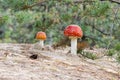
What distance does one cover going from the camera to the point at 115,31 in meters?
8.98

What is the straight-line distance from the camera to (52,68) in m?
5.23

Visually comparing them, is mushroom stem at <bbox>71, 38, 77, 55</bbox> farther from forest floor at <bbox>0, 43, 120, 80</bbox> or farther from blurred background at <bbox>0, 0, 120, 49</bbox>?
blurred background at <bbox>0, 0, 120, 49</bbox>

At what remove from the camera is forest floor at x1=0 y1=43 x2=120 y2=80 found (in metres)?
4.69

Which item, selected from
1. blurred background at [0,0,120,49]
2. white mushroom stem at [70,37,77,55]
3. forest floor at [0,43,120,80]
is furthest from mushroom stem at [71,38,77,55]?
blurred background at [0,0,120,49]

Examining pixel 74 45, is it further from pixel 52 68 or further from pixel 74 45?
pixel 52 68

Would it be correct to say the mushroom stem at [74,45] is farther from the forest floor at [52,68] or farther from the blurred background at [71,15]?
the blurred background at [71,15]

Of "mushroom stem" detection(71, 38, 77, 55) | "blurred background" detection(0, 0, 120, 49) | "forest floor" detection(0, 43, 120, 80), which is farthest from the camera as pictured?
"mushroom stem" detection(71, 38, 77, 55)

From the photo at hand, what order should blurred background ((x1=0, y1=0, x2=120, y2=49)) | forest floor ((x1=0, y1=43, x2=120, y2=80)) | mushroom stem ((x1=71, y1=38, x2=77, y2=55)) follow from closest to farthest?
1. forest floor ((x1=0, y1=43, x2=120, y2=80))
2. blurred background ((x1=0, y1=0, x2=120, y2=49))
3. mushroom stem ((x1=71, y1=38, x2=77, y2=55))

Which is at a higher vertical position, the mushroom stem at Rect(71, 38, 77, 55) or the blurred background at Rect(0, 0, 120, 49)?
the blurred background at Rect(0, 0, 120, 49)

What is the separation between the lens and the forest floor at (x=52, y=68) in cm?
469

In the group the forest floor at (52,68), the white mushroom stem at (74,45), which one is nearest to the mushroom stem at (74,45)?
the white mushroom stem at (74,45)

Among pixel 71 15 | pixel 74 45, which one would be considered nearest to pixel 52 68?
pixel 74 45

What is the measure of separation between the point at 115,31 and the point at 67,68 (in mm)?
3782

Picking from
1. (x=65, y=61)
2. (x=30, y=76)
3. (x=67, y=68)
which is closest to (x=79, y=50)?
(x=65, y=61)
